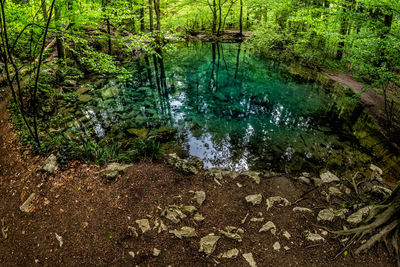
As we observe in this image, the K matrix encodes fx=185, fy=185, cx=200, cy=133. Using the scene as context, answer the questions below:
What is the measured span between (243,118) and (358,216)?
7.09m

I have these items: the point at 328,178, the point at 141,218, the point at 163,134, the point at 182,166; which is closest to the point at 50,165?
the point at 141,218

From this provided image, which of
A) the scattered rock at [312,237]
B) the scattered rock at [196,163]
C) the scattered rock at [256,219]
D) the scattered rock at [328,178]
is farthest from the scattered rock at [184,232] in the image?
the scattered rock at [328,178]

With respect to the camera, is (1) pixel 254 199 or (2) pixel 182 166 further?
(2) pixel 182 166

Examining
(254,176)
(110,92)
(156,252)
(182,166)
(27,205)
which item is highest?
(110,92)

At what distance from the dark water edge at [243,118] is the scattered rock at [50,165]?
275 centimetres

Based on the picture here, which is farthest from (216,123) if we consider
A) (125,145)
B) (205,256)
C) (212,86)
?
(205,256)

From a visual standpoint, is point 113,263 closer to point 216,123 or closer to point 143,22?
point 216,123

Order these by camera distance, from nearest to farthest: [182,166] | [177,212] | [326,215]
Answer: [326,215]
[177,212]
[182,166]

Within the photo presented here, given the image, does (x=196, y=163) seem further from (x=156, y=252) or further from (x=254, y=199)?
(x=156, y=252)

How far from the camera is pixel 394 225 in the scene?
11.1ft

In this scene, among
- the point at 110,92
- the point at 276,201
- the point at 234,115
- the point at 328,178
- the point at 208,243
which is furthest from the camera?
the point at 110,92

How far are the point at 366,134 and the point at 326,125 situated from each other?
1.77 meters

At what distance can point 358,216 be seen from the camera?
3.99m

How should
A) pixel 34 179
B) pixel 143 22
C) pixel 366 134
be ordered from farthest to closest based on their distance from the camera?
pixel 143 22 → pixel 366 134 → pixel 34 179
